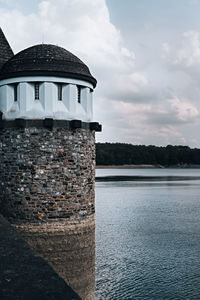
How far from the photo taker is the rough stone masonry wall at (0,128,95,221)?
10695mm

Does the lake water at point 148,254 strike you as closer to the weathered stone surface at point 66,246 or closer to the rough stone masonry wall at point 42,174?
the weathered stone surface at point 66,246

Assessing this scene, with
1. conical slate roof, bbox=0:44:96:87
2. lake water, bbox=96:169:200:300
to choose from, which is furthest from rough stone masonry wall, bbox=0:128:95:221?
lake water, bbox=96:169:200:300

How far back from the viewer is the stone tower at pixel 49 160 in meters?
10.7

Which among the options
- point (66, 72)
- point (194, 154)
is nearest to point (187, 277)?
point (66, 72)

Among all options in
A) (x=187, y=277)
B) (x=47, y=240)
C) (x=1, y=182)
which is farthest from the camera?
(x=187, y=277)

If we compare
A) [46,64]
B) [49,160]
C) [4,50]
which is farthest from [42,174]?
[4,50]

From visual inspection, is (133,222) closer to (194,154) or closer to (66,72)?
(66,72)

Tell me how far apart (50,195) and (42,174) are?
71cm

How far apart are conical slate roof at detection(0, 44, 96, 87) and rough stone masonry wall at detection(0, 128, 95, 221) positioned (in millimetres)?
1874

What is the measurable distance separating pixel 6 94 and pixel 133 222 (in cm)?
2074

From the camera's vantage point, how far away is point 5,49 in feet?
46.0

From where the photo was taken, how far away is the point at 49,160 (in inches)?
423

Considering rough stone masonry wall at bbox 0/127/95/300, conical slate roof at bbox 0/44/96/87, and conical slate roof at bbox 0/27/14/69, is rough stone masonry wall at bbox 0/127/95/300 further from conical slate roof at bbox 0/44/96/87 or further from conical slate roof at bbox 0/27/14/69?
conical slate roof at bbox 0/27/14/69

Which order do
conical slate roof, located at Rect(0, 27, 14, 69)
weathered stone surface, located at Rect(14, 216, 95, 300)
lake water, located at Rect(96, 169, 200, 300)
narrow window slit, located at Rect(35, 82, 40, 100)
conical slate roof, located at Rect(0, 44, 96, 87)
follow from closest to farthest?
1. weathered stone surface, located at Rect(14, 216, 95, 300)
2. conical slate roof, located at Rect(0, 44, 96, 87)
3. narrow window slit, located at Rect(35, 82, 40, 100)
4. conical slate roof, located at Rect(0, 27, 14, 69)
5. lake water, located at Rect(96, 169, 200, 300)
